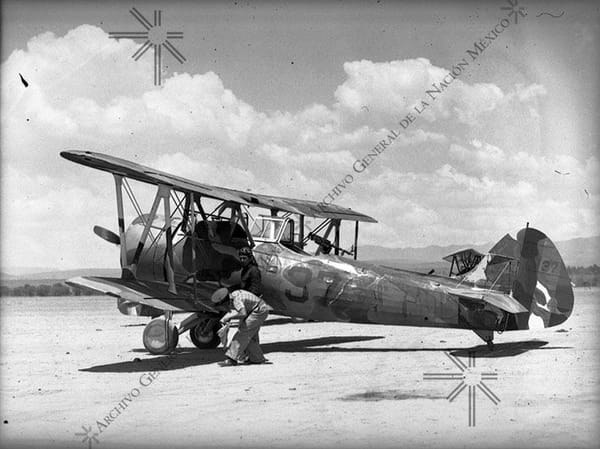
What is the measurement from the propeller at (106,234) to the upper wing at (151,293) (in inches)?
78.4

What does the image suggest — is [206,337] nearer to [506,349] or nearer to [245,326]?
[245,326]

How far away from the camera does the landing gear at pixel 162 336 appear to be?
42.7 feet

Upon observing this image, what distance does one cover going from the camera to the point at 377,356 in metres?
13.2

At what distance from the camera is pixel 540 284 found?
1291cm

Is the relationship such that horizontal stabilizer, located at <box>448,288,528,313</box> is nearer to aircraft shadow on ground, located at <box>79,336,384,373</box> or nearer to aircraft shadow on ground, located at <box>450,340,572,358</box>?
aircraft shadow on ground, located at <box>450,340,572,358</box>

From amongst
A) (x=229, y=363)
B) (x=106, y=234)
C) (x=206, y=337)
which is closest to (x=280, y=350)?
(x=206, y=337)

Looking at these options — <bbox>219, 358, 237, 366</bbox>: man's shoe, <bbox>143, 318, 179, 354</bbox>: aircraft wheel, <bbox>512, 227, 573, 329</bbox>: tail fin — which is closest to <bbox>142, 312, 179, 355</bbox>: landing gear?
<bbox>143, 318, 179, 354</bbox>: aircraft wheel

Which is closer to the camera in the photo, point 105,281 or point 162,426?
point 162,426

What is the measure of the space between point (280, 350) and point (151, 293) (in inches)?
126

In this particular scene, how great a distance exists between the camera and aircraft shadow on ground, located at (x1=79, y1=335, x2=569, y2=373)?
40.4 ft

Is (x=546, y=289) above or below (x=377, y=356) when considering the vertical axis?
above

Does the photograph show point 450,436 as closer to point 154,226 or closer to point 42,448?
point 42,448

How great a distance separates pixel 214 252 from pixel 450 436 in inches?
302

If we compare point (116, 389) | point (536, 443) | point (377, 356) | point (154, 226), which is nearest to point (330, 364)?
point (377, 356)
